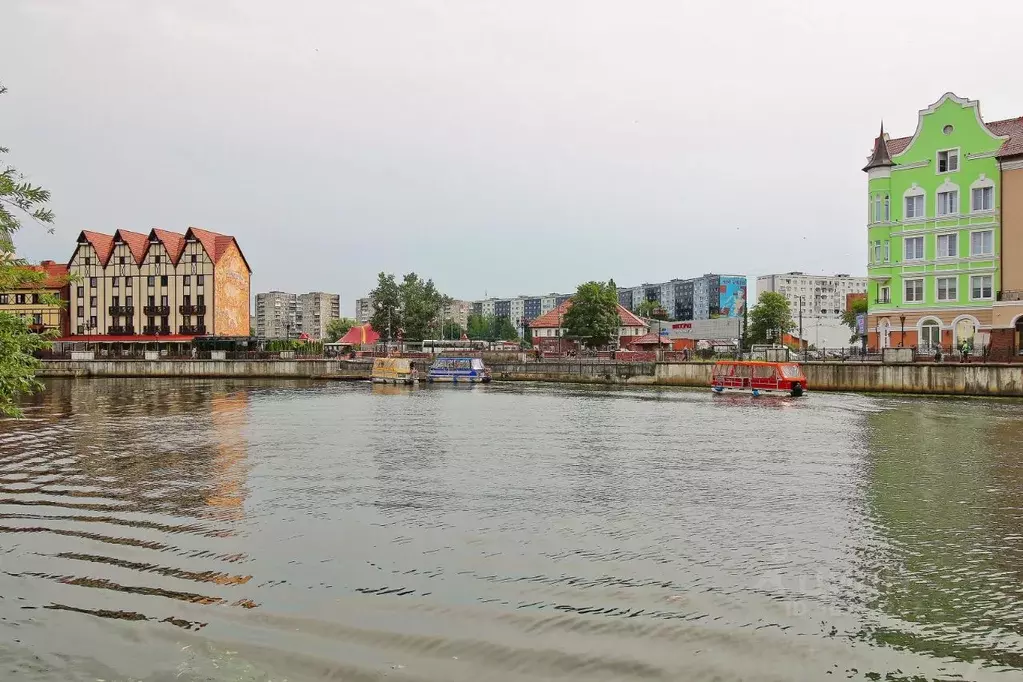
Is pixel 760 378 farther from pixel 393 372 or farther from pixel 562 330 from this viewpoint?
pixel 562 330

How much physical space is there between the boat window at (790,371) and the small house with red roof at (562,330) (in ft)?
149

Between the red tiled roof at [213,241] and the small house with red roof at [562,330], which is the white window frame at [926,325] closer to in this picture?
the small house with red roof at [562,330]

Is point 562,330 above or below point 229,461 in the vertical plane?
above

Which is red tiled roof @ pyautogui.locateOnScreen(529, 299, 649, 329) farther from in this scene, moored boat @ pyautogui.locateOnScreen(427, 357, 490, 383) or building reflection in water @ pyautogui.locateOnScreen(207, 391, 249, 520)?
building reflection in water @ pyautogui.locateOnScreen(207, 391, 249, 520)

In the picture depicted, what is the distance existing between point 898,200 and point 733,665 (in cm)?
6066

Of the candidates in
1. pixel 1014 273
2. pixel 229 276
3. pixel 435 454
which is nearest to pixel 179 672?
pixel 435 454

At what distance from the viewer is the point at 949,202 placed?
5897 cm

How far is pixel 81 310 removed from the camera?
100625 millimetres

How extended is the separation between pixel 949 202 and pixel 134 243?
3591 inches

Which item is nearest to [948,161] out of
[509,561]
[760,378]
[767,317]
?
[760,378]

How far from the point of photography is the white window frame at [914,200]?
2355 inches

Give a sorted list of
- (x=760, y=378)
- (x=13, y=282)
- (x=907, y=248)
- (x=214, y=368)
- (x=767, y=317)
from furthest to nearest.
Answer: (x=767, y=317)
(x=214, y=368)
(x=907, y=248)
(x=760, y=378)
(x=13, y=282)

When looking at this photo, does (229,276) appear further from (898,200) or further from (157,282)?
(898,200)

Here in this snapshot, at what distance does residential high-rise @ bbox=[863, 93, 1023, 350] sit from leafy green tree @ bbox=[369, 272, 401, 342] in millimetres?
63427
